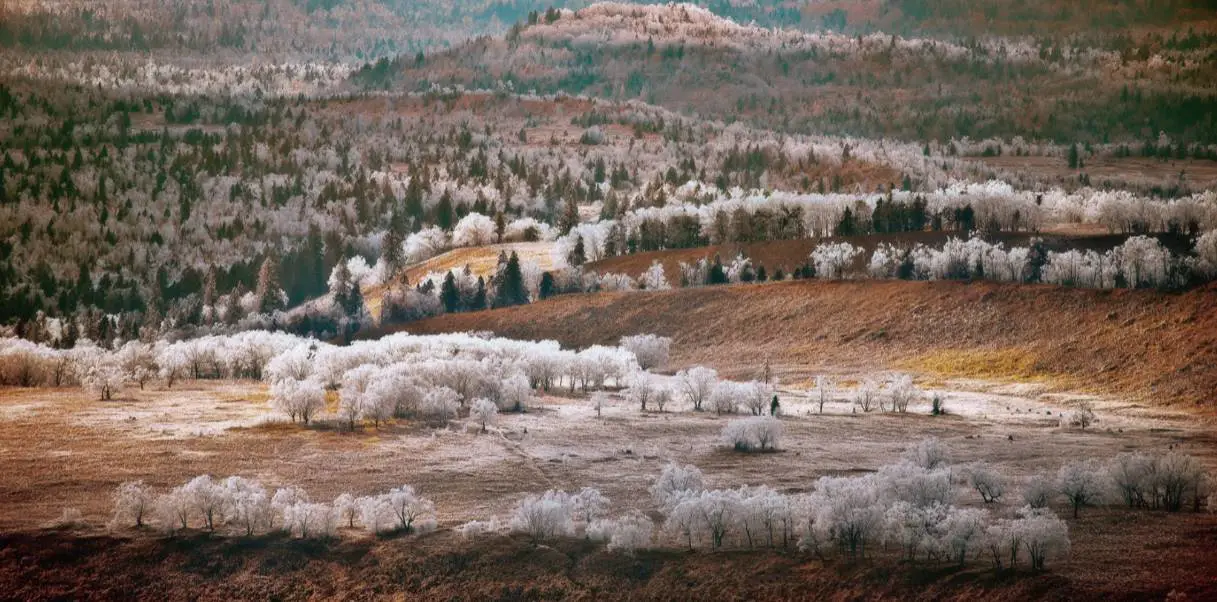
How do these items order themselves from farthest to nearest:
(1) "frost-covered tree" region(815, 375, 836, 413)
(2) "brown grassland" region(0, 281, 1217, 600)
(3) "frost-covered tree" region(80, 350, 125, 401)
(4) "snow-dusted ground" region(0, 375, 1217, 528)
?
(3) "frost-covered tree" region(80, 350, 125, 401), (1) "frost-covered tree" region(815, 375, 836, 413), (4) "snow-dusted ground" region(0, 375, 1217, 528), (2) "brown grassland" region(0, 281, 1217, 600)

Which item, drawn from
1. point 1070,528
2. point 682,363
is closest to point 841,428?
point 1070,528

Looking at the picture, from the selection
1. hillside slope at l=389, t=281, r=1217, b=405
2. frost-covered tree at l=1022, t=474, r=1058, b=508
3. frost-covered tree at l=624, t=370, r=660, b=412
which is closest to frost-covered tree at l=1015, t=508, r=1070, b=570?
frost-covered tree at l=1022, t=474, r=1058, b=508

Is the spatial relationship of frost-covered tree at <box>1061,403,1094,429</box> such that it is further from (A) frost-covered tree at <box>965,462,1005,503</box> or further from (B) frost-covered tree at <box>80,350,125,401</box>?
(B) frost-covered tree at <box>80,350,125,401</box>

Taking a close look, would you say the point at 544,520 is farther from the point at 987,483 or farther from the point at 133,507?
the point at 987,483

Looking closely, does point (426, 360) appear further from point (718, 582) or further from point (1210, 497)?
point (1210, 497)

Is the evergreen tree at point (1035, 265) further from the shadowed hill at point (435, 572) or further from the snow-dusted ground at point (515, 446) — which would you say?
the shadowed hill at point (435, 572)

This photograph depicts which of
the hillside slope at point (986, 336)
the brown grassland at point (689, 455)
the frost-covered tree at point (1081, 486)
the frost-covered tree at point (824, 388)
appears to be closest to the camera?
the brown grassland at point (689, 455)

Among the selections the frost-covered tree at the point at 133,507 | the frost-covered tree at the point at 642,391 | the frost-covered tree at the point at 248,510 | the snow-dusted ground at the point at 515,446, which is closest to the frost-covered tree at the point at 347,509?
the frost-covered tree at the point at 248,510

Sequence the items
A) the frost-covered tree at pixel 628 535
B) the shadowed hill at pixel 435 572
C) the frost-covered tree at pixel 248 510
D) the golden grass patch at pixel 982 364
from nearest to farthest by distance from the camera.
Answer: the shadowed hill at pixel 435 572 → the frost-covered tree at pixel 628 535 → the frost-covered tree at pixel 248 510 → the golden grass patch at pixel 982 364
